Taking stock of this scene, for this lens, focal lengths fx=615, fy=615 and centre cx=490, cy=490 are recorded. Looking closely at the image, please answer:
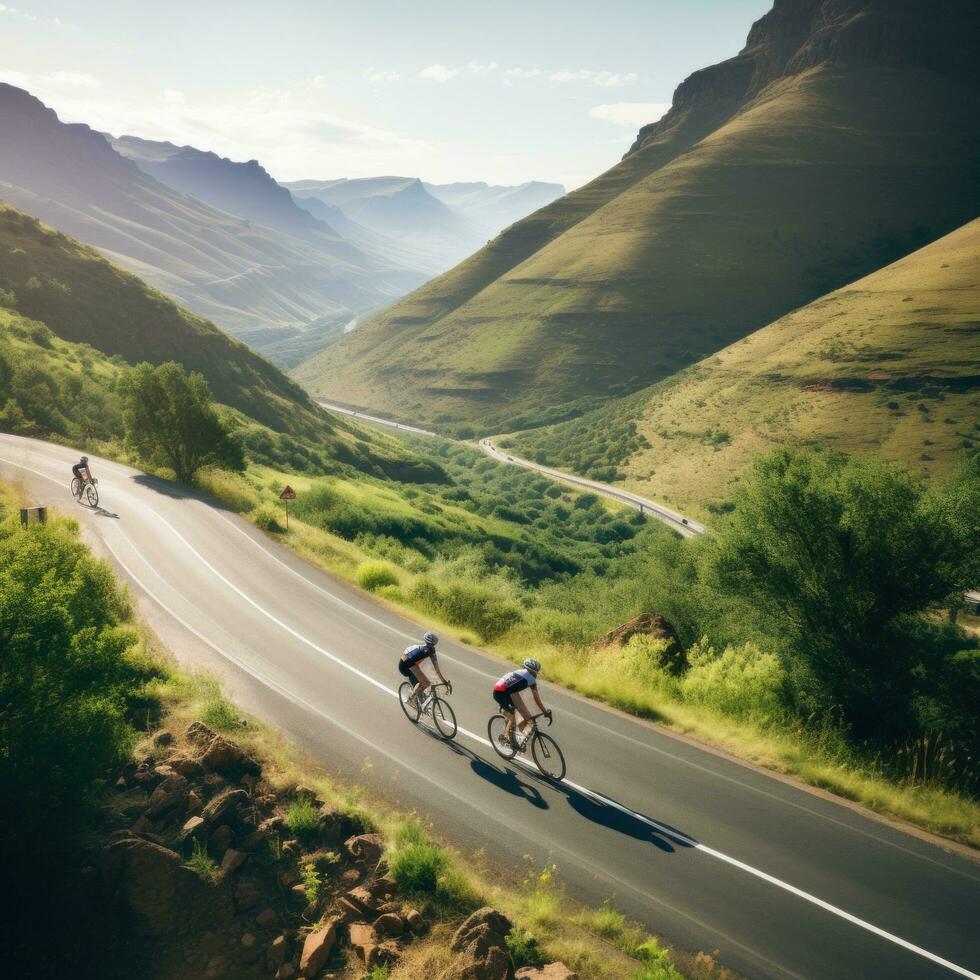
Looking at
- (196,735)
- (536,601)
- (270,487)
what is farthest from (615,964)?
(270,487)

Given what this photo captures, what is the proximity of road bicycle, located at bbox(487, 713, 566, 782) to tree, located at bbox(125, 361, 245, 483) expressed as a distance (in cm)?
2608

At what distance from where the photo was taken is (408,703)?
12555 millimetres

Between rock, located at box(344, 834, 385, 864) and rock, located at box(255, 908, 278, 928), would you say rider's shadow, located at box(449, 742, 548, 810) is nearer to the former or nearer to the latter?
rock, located at box(344, 834, 385, 864)

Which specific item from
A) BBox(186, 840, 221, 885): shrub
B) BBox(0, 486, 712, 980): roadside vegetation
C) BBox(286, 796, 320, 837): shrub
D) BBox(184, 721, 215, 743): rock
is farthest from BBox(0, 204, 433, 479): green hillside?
BBox(186, 840, 221, 885): shrub

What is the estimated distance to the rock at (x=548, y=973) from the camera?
20.5 feet

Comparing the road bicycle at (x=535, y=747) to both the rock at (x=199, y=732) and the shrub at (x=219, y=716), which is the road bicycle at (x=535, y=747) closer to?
the shrub at (x=219, y=716)

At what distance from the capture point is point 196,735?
9891 millimetres

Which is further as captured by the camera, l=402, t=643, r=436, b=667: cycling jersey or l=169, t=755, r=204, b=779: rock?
l=402, t=643, r=436, b=667: cycling jersey

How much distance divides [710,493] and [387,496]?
43.3 metres

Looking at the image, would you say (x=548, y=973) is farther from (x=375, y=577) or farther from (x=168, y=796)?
(x=375, y=577)

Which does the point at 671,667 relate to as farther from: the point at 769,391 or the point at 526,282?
the point at 526,282

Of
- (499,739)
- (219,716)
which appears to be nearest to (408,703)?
(499,739)

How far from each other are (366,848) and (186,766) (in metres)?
2.99

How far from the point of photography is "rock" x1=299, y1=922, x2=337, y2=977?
662 cm
